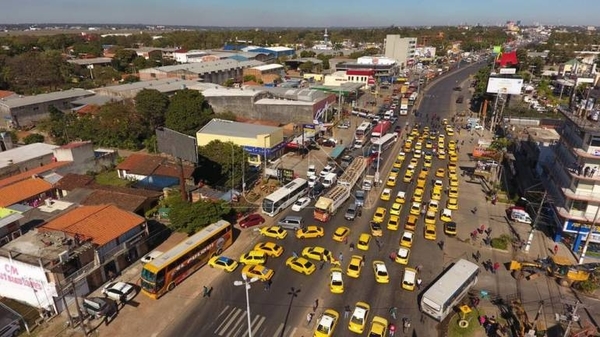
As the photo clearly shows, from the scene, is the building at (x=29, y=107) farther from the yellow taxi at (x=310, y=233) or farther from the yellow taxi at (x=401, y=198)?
the yellow taxi at (x=401, y=198)

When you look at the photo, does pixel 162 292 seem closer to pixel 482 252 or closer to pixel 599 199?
pixel 482 252

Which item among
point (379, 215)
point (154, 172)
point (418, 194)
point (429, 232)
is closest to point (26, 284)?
point (154, 172)

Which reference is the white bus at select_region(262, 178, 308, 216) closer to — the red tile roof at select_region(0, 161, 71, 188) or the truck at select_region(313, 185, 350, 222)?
the truck at select_region(313, 185, 350, 222)

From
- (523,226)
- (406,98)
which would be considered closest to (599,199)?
(523,226)

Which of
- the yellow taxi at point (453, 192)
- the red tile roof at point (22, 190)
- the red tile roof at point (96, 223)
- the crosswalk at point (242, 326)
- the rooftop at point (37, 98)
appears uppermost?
the rooftop at point (37, 98)

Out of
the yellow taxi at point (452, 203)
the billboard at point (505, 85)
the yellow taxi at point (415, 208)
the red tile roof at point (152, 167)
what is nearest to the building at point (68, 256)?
the red tile roof at point (152, 167)

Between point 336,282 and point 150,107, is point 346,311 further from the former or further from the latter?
point 150,107
